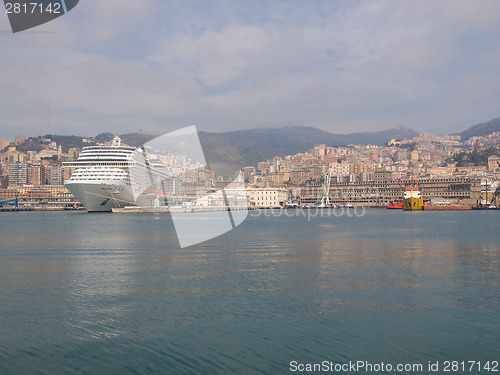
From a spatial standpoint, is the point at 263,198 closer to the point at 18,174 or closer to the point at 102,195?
the point at 102,195

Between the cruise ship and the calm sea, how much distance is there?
3300cm

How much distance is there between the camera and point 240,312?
8.02 m

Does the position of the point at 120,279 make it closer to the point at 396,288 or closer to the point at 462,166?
the point at 396,288

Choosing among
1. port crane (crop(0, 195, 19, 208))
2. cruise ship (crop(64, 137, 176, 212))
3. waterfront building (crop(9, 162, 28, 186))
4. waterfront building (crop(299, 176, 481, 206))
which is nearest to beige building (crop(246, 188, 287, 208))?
waterfront building (crop(299, 176, 481, 206))

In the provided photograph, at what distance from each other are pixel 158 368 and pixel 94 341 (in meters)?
1.45

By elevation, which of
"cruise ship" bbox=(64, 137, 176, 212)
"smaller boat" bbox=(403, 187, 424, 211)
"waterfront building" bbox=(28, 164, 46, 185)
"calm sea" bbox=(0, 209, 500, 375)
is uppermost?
"waterfront building" bbox=(28, 164, 46, 185)

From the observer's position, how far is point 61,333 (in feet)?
22.9

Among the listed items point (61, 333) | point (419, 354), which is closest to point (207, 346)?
point (61, 333)

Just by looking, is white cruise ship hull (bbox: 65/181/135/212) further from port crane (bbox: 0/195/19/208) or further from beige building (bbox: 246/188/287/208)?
port crane (bbox: 0/195/19/208)

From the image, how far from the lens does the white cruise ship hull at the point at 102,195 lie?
151 feet

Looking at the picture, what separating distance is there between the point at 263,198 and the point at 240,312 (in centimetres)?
8078

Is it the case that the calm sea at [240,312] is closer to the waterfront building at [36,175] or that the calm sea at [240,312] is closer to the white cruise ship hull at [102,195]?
the white cruise ship hull at [102,195]

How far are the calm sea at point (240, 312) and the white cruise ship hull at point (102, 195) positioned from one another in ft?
107

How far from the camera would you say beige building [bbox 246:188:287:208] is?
8744cm
